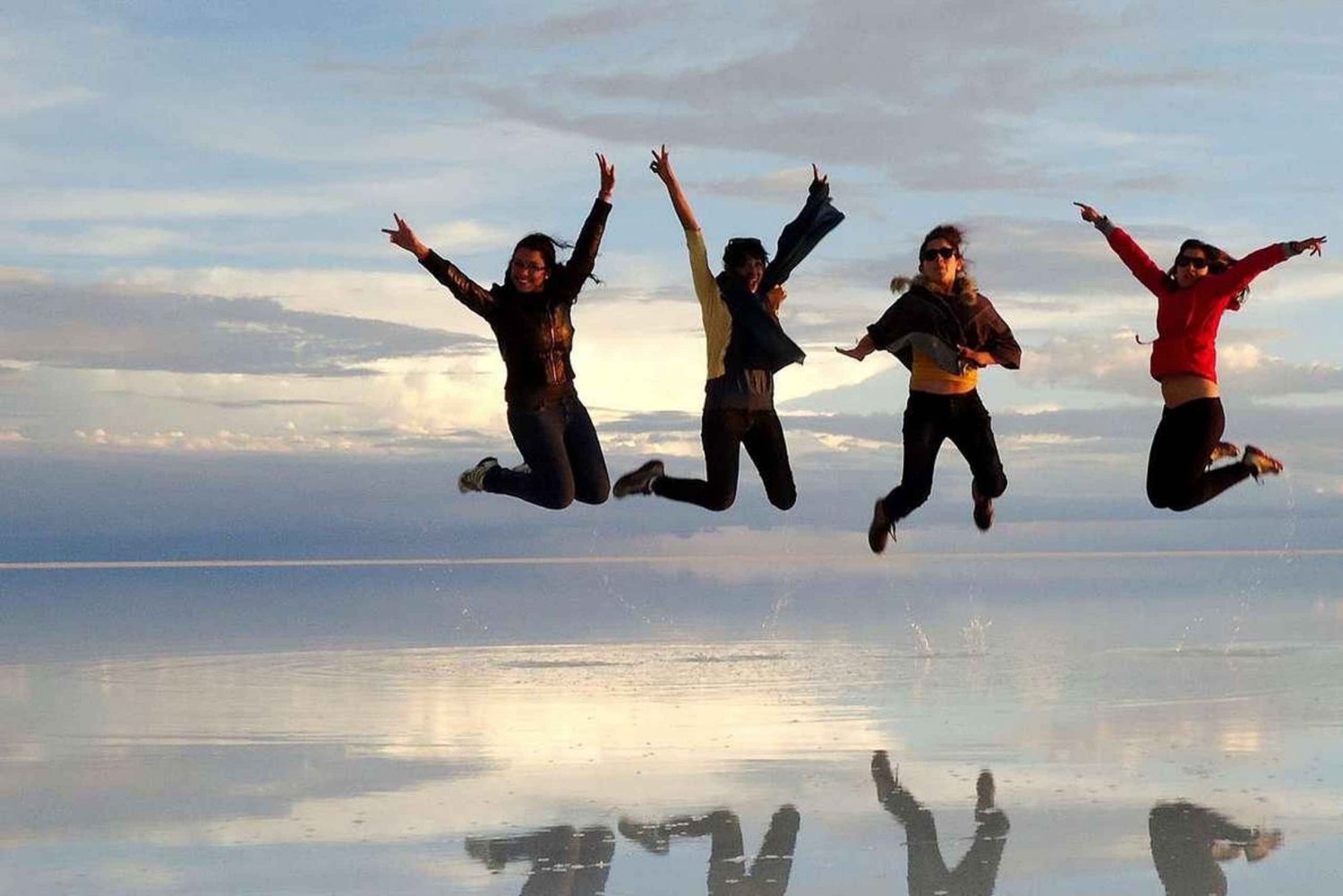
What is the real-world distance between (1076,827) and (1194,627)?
1535cm

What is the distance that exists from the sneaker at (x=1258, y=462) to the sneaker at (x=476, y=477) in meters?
5.99

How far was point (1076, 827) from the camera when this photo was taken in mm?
13422

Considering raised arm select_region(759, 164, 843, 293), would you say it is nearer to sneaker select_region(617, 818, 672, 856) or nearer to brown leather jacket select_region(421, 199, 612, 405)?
brown leather jacket select_region(421, 199, 612, 405)

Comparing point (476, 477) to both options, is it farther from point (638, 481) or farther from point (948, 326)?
point (948, 326)

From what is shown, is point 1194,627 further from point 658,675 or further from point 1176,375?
point 1176,375

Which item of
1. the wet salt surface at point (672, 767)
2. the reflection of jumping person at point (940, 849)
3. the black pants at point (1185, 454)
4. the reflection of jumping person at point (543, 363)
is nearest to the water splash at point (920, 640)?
the wet salt surface at point (672, 767)

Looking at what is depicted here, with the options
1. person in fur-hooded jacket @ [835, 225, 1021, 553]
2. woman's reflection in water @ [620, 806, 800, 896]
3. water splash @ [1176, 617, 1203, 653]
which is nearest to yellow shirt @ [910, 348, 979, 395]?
person in fur-hooded jacket @ [835, 225, 1021, 553]

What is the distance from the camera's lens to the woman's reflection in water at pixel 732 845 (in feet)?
39.4

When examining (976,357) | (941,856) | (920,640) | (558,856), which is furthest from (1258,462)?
(920,640)

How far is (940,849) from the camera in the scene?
1282cm

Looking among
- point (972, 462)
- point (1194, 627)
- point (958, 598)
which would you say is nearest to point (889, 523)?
point (972, 462)

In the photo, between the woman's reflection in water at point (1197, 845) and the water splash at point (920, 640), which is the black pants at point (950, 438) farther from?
the water splash at point (920, 640)

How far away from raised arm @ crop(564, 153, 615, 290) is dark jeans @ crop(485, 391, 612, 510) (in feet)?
3.13

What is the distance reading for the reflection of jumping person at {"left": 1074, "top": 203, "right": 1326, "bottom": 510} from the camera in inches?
557
